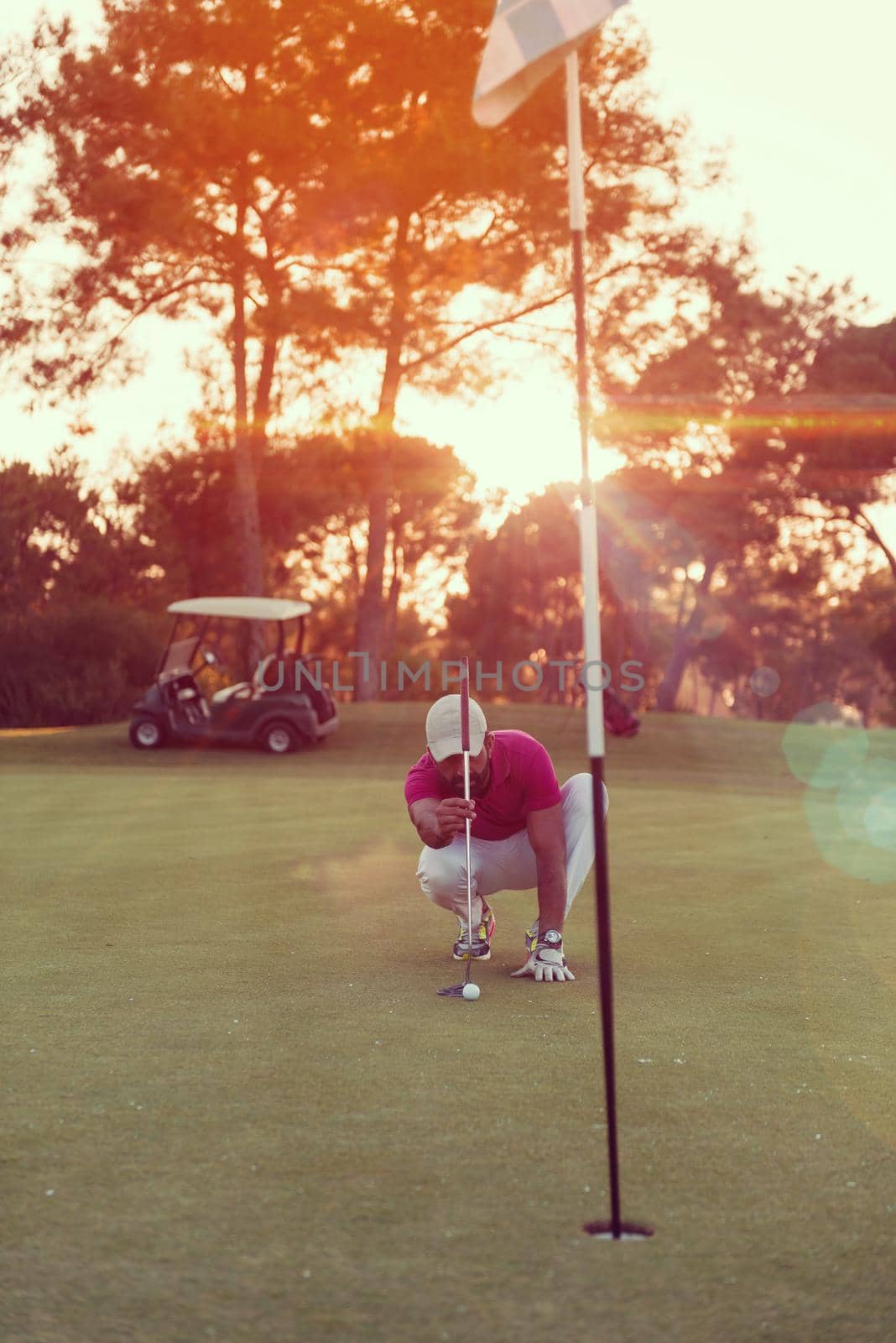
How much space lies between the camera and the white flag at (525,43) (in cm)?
384

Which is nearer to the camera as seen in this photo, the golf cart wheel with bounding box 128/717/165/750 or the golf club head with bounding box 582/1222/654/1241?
the golf club head with bounding box 582/1222/654/1241

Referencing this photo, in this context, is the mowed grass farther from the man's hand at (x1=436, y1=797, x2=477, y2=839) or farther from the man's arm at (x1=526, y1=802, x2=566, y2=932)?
the man's hand at (x1=436, y1=797, x2=477, y2=839)

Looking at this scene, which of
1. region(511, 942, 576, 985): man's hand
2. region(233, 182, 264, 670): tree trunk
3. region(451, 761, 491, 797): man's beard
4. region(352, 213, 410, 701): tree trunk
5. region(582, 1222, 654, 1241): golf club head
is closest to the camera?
region(582, 1222, 654, 1241): golf club head

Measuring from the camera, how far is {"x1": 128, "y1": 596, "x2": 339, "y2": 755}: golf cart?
23.5 metres

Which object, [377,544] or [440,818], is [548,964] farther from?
[377,544]

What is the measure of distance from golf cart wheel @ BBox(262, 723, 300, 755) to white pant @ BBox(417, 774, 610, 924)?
675 inches

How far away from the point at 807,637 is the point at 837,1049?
60.2m

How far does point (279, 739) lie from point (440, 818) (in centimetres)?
1811

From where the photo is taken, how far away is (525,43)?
391 centimetres

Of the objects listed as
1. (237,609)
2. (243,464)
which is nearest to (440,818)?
(237,609)

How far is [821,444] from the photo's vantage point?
3528 cm

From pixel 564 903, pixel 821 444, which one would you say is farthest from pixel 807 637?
pixel 564 903

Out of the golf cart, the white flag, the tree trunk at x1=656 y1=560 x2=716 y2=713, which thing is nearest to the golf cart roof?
the golf cart

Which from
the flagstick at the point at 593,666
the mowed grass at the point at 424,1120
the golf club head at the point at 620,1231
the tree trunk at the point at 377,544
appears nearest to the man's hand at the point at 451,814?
the mowed grass at the point at 424,1120
